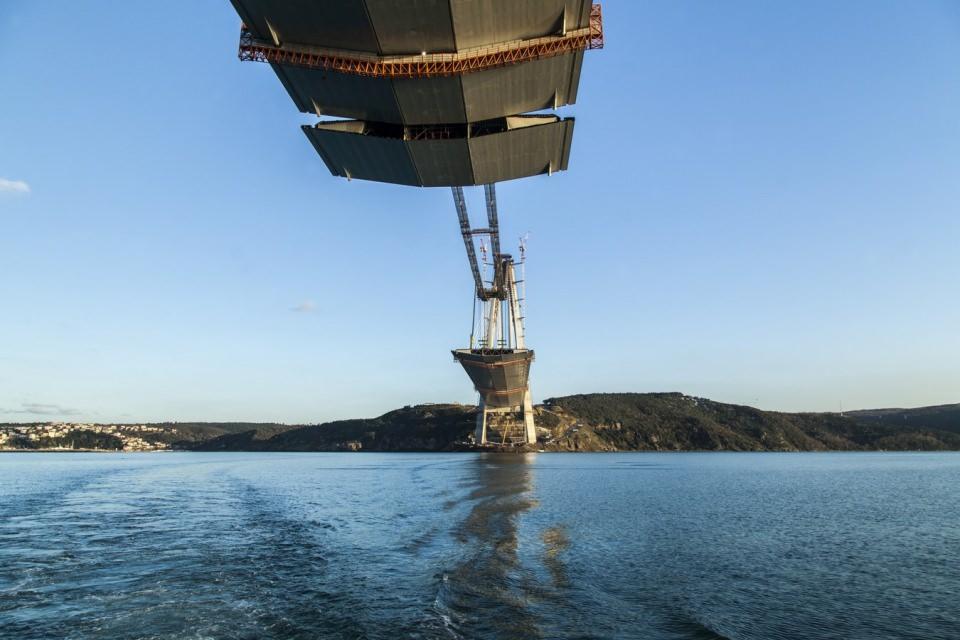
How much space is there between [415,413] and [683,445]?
88.8 meters

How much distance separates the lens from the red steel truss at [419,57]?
1502 cm

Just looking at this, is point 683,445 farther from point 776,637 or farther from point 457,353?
point 776,637

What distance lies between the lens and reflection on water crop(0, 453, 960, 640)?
41.3 feet

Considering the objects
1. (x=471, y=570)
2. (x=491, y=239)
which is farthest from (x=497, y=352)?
(x=471, y=570)

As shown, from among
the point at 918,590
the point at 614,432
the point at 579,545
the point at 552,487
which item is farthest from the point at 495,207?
the point at 614,432

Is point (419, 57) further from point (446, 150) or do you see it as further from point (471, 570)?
point (471, 570)

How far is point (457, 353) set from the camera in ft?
307

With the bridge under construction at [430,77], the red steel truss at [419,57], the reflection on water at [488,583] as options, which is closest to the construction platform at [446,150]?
the bridge under construction at [430,77]

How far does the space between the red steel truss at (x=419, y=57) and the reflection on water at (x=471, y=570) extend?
13319 millimetres

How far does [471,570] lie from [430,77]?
46.4 feet

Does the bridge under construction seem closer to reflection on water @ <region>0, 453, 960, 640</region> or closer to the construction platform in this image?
the construction platform

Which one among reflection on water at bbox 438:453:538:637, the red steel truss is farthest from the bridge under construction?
reflection on water at bbox 438:453:538:637

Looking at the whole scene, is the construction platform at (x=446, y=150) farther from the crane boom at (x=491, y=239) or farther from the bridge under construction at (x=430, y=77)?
the crane boom at (x=491, y=239)

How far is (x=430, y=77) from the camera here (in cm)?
1525
